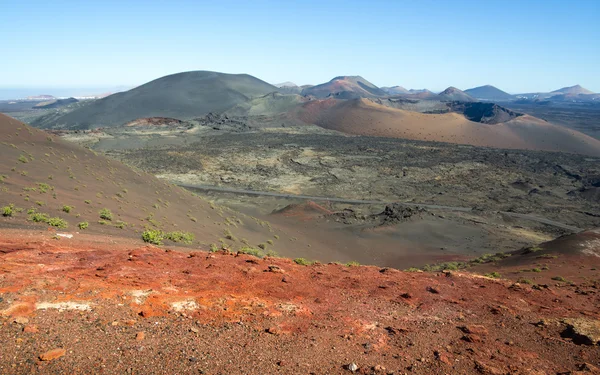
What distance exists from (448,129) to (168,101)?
8298cm

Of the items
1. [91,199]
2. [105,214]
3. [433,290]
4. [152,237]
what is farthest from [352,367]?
[91,199]

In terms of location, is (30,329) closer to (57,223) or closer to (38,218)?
(57,223)

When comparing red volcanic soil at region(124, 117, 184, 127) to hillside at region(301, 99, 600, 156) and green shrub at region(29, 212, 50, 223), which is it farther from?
green shrub at region(29, 212, 50, 223)

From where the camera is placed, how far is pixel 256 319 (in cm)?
913

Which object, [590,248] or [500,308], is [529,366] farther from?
[590,248]

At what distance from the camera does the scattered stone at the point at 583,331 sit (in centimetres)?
926

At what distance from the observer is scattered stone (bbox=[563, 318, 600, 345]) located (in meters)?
9.26

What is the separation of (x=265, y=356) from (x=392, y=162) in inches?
2599

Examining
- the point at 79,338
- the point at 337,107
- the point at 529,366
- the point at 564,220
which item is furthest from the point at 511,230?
the point at 337,107

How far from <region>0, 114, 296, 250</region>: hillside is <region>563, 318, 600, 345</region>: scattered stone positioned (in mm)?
14243

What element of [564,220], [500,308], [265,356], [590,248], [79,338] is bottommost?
[564,220]

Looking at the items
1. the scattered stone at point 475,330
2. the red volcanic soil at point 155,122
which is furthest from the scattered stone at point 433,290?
the red volcanic soil at point 155,122

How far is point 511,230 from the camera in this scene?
3734cm

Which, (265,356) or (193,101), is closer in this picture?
(265,356)
